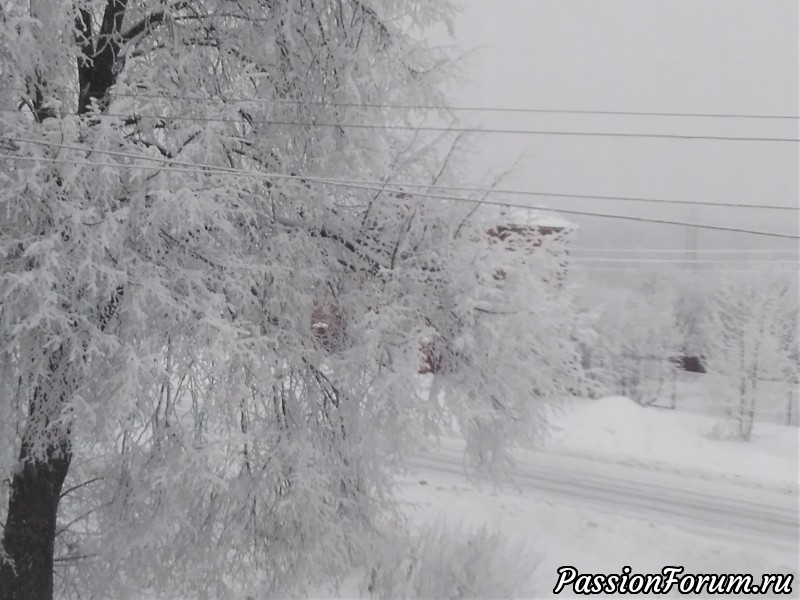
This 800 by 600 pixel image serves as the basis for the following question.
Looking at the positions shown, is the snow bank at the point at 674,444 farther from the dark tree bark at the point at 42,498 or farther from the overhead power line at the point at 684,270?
the dark tree bark at the point at 42,498

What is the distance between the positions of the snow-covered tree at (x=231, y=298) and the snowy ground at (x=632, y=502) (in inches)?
45.8

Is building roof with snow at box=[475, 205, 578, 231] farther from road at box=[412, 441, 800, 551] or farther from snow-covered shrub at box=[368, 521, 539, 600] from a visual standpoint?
road at box=[412, 441, 800, 551]

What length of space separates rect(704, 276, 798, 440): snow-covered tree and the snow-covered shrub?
42.6 feet

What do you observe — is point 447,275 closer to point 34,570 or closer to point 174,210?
point 174,210

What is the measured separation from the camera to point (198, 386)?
3723 mm

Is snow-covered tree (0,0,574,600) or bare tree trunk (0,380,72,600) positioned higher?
snow-covered tree (0,0,574,600)

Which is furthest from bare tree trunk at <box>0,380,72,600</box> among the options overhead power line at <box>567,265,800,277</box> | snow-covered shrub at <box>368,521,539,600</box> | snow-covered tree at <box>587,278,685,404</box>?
snow-covered tree at <box>587,278,685,404</box>

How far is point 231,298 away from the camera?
155 inches

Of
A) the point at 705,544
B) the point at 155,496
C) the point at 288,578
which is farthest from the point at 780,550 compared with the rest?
the point at 155,496

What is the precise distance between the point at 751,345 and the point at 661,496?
34.1ft

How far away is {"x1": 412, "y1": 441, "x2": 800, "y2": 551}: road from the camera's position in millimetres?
8617

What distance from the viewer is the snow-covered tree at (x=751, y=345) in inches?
681

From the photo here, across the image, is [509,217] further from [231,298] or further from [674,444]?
[674,444]

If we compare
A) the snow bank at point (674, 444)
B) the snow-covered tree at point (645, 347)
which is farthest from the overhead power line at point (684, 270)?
A: the snow bank at point (674, 444)
